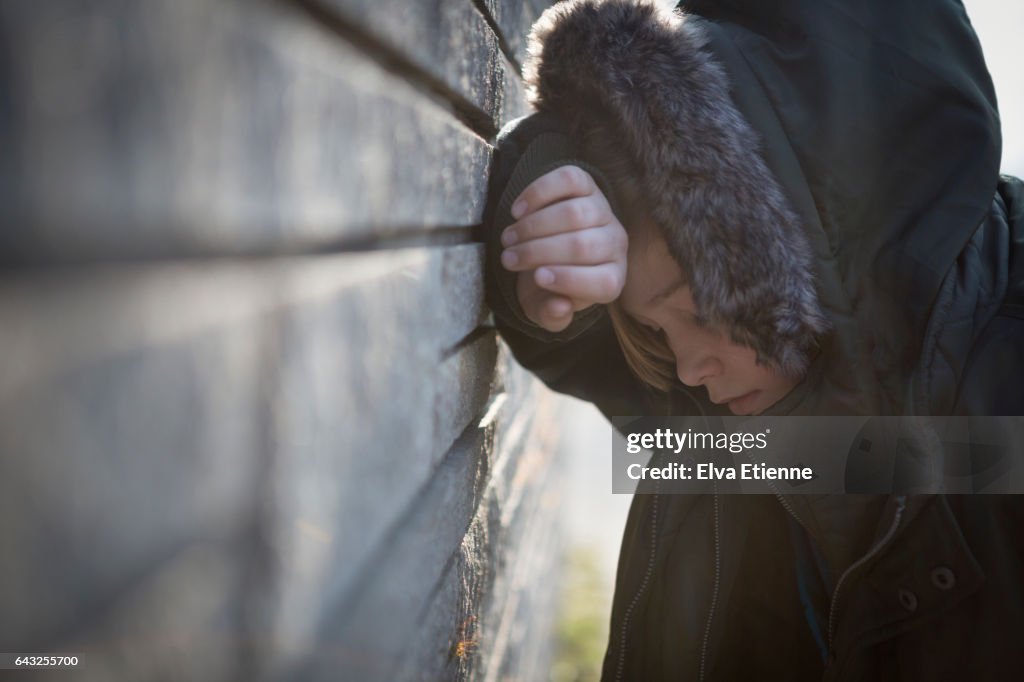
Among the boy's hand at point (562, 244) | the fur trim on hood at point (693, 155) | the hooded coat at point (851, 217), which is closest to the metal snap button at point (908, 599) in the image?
A: the hooded coat at point (851, 217)

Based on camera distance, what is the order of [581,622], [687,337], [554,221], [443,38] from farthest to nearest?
[581,622], [687,337], [554,221], [443,38]

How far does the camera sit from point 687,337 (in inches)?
66.9

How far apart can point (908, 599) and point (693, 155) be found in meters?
1.11

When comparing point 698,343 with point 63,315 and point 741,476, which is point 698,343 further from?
point 63,315

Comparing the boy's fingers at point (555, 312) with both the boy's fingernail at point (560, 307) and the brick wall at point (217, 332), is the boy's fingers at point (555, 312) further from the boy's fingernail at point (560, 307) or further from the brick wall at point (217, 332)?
Result: the brick wall at point (217, 332)

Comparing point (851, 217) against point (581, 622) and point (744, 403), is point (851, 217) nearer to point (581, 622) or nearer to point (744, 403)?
point (744, 403)

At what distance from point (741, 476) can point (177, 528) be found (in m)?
1.81

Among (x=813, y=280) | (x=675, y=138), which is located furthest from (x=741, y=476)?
(x=675, y=138)

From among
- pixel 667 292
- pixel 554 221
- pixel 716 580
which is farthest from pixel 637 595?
pixel 554 221

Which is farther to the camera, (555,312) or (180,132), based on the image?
(555,312)

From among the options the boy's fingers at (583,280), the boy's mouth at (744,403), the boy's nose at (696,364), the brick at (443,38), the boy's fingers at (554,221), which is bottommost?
the boy's mouth at (744,403)

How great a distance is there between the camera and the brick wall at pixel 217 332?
35cm

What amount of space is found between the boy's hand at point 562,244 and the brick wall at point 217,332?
1.25ft

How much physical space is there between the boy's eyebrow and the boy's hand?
0.61ft
